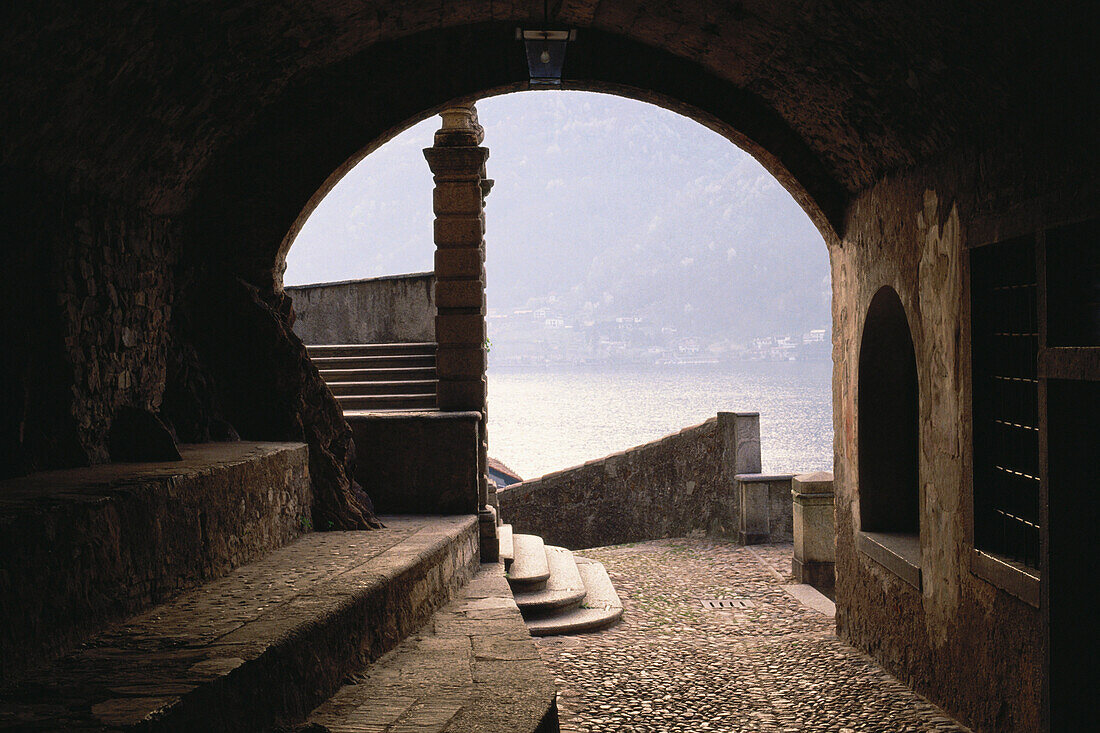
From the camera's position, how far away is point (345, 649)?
4.08 meters

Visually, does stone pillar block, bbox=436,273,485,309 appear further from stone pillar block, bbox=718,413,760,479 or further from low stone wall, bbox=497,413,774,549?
stone pillar block, bbox=718,413,760,479

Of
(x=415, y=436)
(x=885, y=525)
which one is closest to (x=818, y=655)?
(x=885, y=525)

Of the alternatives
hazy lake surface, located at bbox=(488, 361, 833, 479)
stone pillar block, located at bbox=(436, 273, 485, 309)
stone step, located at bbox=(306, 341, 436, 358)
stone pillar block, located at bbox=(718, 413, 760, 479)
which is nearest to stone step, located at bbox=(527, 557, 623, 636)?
stone pillar block, located at bbox=(436, 273, 485, 309)

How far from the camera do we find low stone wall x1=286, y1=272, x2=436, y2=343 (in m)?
14.2

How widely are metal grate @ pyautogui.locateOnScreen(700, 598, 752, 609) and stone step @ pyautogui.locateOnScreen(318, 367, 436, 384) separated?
463 centimetres

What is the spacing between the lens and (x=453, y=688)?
3.96 m

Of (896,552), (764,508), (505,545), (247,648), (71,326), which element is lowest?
(764,508)

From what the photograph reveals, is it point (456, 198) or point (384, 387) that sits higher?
point (456, 198)

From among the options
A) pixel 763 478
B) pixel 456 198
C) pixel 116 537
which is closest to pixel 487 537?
pixel 456 198

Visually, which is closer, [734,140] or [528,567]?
[734,140]

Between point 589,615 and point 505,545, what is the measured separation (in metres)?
1.16

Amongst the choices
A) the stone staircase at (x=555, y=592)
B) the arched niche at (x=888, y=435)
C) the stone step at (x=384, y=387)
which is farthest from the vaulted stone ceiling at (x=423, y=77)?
the stone step at (x=384, y=387)

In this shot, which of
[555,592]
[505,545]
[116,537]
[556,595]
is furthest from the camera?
[505,545]

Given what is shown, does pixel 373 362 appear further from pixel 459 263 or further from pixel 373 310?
pixel 459 263
